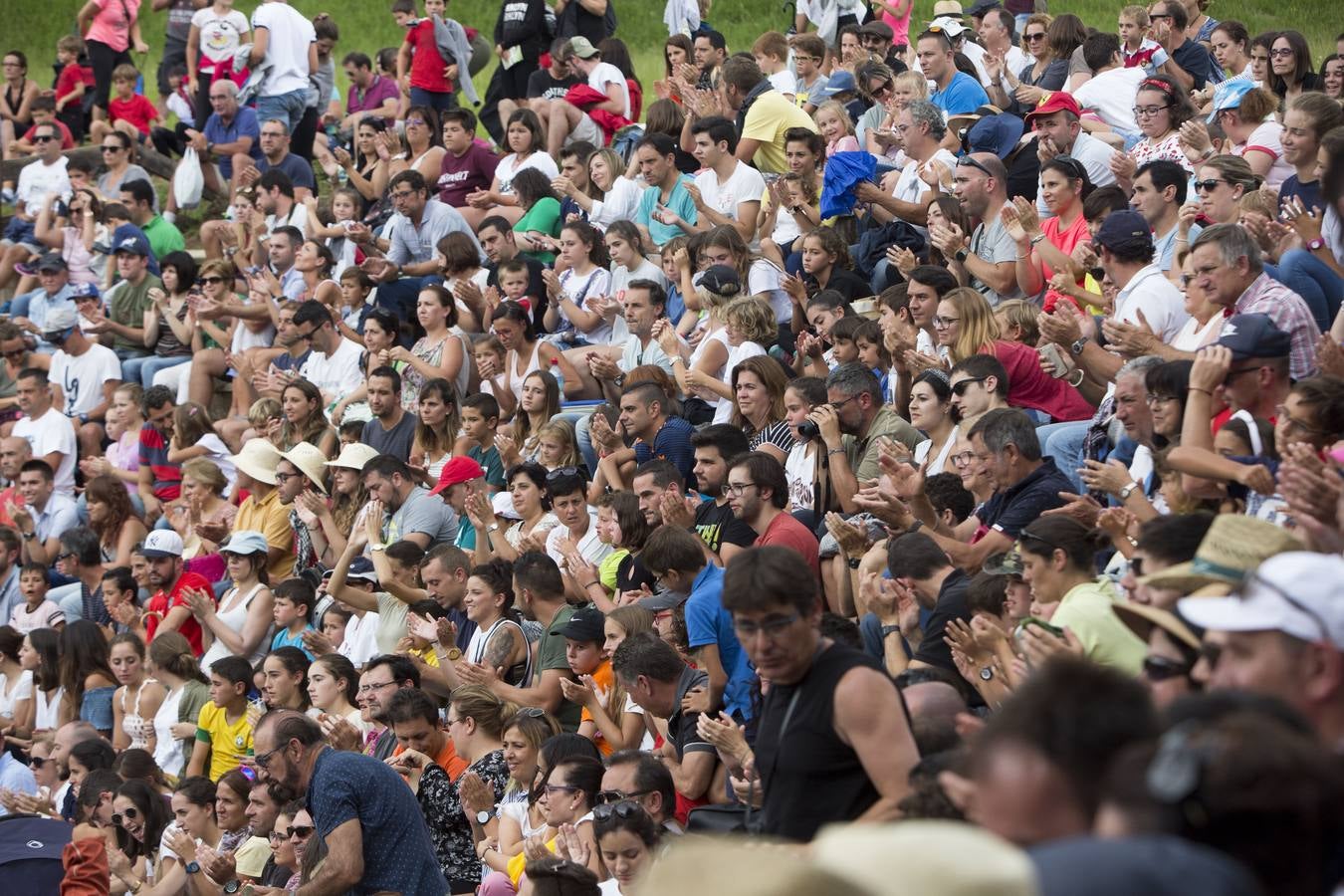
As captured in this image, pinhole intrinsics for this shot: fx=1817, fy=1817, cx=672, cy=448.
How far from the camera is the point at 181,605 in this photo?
38.7 ft

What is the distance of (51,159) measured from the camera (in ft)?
59.7

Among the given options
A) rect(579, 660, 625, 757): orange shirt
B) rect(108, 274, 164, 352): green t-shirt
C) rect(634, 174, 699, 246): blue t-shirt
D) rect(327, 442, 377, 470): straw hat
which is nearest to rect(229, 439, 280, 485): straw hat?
rect(327, 442, 377, 470): straw hat

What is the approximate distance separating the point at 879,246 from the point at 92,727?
19.0 ft

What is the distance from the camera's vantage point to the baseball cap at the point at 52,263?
16328mm

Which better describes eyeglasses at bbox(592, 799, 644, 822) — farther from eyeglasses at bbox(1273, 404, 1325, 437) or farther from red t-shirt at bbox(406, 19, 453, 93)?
red t-shirt at bbox(406, 19, 453, 93)

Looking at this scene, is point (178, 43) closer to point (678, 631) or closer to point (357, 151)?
point (357, 151)

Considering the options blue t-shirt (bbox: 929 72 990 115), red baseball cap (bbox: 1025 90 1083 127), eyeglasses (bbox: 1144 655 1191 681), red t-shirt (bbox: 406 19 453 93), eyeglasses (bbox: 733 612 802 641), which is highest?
eyeglasses (bbox: 1144 655 1191 681)

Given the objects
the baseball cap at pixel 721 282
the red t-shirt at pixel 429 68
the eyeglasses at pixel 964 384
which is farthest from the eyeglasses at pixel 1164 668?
the red t-shirt at pixel 429 68

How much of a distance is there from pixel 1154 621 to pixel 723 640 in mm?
3707

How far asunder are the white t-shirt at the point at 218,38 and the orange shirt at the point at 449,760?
11.1 meters

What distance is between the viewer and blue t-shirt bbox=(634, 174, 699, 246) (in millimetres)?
13016

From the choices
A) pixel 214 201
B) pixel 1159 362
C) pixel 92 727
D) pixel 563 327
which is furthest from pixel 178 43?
pixel 1159 362

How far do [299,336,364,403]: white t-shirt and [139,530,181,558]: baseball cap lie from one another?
68.7 inches

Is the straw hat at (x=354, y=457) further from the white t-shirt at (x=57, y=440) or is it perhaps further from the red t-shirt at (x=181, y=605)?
the white t-shirt at (x=57, y=440)
